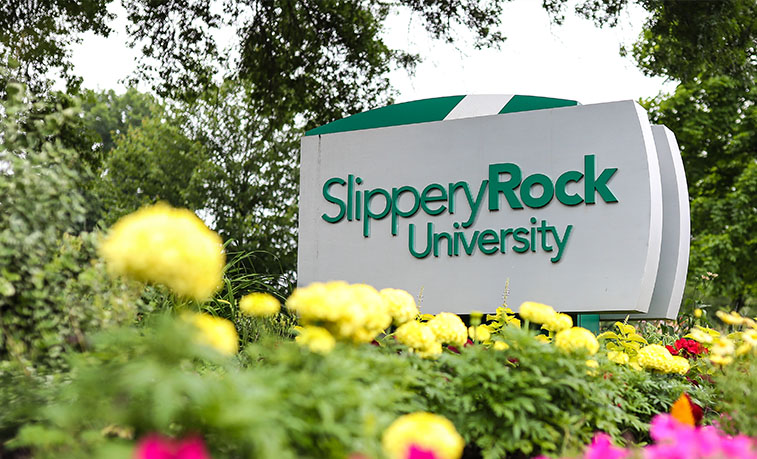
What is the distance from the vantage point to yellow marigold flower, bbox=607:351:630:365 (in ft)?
13.4

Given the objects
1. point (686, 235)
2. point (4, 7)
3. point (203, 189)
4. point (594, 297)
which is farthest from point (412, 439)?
point (203, 189)

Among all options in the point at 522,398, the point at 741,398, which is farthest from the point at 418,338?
the point at 741,398

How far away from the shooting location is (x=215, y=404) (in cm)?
182

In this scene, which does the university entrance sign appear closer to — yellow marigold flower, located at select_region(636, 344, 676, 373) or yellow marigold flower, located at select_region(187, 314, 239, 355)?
yellow marigold flower, located at select_region(636, 344, 676, 373)

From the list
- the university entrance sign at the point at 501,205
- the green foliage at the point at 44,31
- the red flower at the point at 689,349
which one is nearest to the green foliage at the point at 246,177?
the green foliage at the point at 44,31

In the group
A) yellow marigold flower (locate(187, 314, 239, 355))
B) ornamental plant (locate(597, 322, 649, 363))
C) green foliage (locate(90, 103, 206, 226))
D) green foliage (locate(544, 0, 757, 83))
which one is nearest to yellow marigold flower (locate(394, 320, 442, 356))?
yellow marigold flower (locate(187, 314, 239, 355))

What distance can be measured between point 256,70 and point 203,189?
10911 mm

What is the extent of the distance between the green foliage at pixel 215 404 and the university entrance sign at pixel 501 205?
3966 millimetres

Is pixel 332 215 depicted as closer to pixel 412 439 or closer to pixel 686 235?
pixel 686 235

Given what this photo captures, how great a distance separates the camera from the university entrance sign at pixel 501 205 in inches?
230

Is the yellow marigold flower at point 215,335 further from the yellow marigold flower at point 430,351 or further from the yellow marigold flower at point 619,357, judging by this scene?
the yellow marigold flower at point 619,357

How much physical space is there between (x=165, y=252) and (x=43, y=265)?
3.29ft

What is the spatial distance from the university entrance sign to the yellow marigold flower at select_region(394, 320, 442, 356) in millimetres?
3146

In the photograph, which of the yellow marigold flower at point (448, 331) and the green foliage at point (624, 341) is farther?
the green foliage at point (624, 341)
